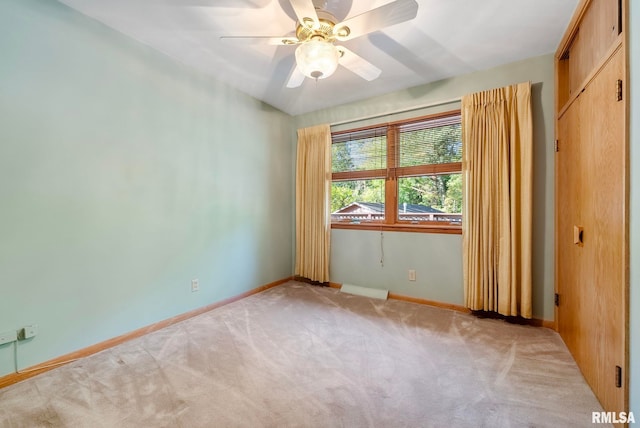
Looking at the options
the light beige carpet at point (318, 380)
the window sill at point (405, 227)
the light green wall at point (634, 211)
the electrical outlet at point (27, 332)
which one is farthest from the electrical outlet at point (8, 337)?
the light green wall at point (634, 211)

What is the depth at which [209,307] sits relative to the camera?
281 centimetres

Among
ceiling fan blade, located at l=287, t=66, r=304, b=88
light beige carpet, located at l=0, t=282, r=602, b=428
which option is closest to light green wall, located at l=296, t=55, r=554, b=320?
light beige carpet, located at l=0, t=282, r=602, b=428

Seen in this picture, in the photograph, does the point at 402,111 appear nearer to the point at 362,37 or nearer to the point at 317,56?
the point at 362,37

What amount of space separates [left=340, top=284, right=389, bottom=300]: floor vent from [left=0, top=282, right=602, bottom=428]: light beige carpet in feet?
2.20

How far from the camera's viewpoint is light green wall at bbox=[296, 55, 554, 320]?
7.86 feet

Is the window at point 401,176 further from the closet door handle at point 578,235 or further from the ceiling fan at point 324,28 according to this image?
the ceiling fan at point 324,28

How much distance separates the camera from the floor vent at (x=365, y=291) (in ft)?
10.4

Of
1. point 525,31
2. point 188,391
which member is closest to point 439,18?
point 525,31

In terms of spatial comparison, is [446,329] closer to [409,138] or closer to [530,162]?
[530,162]

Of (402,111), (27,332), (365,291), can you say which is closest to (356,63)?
(402,111)

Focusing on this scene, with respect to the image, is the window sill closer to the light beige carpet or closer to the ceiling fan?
the light beige carpet

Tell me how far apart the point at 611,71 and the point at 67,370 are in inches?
145

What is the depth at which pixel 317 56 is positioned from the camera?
1646 mm

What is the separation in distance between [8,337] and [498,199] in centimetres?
386
